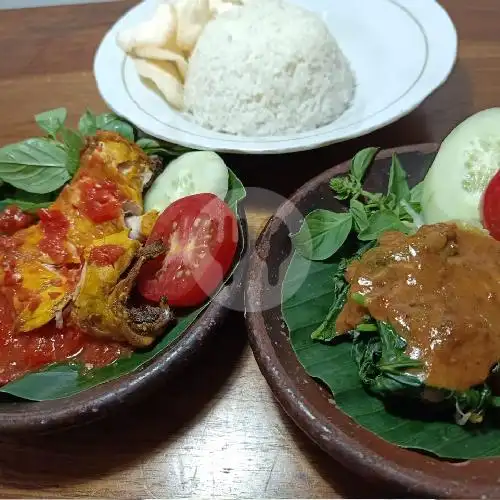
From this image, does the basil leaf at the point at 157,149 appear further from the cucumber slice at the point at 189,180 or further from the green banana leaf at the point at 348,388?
the green banana leaf at the point at 348,388

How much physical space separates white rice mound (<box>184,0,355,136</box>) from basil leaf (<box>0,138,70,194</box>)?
52cm

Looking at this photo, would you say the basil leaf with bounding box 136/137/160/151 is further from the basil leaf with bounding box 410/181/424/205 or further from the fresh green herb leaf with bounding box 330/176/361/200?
the basil leaf with bounding box 410/181/424/205

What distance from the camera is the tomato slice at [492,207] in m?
1.31

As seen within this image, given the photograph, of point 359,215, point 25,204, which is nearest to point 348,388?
point 359,215

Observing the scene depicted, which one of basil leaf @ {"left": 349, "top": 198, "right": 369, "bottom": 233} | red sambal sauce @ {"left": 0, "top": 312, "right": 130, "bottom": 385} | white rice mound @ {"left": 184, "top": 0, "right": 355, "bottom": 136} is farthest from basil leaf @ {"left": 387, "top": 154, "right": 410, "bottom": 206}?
red sambal sauce @ {"left": 0, "top": 312, "right": 130, "bottom": 385}

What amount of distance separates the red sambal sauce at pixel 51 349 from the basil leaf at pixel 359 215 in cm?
65

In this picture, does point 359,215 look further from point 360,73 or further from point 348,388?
point 360,73

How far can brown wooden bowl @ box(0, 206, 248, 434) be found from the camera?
121 centimetres

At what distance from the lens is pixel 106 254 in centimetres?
141

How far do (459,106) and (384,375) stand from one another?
1.37m

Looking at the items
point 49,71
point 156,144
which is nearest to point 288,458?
point 156,144

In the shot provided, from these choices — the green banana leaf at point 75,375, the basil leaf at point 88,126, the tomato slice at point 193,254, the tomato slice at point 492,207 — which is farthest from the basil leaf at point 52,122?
the tomato slice at point 492,207

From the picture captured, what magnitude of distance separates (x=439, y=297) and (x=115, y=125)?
127 cm

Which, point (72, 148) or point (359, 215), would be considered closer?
point (359, 215)
